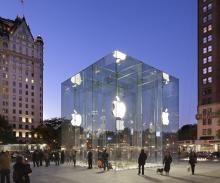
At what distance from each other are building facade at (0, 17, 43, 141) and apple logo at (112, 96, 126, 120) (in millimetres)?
123635

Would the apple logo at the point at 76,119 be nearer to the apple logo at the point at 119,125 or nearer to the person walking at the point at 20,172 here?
the apple logo at the point at 119,125

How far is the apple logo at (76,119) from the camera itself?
40.0 m

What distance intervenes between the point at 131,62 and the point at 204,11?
75820mm

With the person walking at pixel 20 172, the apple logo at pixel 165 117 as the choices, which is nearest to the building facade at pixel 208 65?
the apple logo at pixel 165 117

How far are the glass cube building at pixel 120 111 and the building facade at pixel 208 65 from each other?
55.1 metres

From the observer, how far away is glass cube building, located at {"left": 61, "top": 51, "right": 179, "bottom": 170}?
34.2 meters

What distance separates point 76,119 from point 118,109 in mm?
8256

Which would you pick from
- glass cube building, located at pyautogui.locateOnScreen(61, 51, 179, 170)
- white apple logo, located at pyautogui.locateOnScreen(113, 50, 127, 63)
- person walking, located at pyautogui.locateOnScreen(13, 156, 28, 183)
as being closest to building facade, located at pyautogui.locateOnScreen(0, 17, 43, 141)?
glass cube building, located at pyautogui.locateOnScreen(61, 51, 179, 170)

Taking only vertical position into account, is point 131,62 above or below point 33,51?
below

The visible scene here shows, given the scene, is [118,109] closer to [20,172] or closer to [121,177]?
[121,177]

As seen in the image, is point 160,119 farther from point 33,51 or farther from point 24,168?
point 33,51

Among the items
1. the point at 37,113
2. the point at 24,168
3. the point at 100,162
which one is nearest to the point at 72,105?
the point at 100,162

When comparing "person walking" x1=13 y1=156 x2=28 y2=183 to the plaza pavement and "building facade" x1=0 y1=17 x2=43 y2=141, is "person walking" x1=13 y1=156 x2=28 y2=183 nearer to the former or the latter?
the plaza pavement

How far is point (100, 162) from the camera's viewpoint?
113 ft
